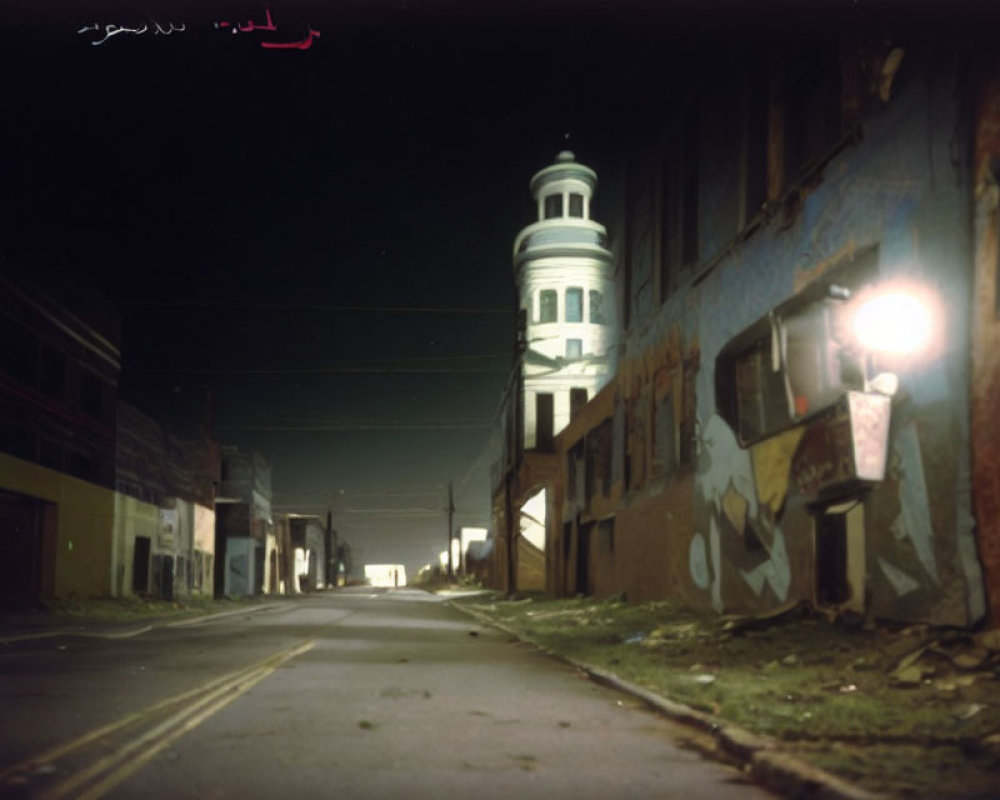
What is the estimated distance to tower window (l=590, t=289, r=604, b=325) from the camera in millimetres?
61953

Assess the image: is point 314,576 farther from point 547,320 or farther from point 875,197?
point 875,197

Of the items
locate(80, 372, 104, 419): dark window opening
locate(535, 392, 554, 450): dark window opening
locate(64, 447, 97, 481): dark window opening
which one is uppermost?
locate(535, 392, 554, 450): dark window opening

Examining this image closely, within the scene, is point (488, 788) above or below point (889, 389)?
below

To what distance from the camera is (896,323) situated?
11.6m

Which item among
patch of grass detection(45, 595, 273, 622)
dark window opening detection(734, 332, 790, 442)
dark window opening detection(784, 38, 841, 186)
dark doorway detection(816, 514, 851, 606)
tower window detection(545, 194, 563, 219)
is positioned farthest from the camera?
tower window detection(545, 194, 563, 219)

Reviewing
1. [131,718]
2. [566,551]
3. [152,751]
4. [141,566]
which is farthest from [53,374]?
[152,751]

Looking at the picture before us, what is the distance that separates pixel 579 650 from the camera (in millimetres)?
15141

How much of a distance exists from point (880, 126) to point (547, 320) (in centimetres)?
4928

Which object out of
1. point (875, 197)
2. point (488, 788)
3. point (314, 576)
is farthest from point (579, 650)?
point (314, 576)

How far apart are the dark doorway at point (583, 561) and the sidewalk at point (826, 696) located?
15.7 meters

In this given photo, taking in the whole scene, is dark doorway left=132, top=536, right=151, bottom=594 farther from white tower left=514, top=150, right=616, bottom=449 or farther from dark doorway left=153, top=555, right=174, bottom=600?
white tower left=514, top=150, right=616, bottom=449

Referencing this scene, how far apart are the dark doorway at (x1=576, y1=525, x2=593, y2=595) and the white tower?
1005 inches

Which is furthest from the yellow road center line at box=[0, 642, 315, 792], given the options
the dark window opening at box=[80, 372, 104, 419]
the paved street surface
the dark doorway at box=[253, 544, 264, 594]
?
the dark doorway at box=[253, 544, 264, 594]

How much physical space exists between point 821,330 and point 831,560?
3.04 m
